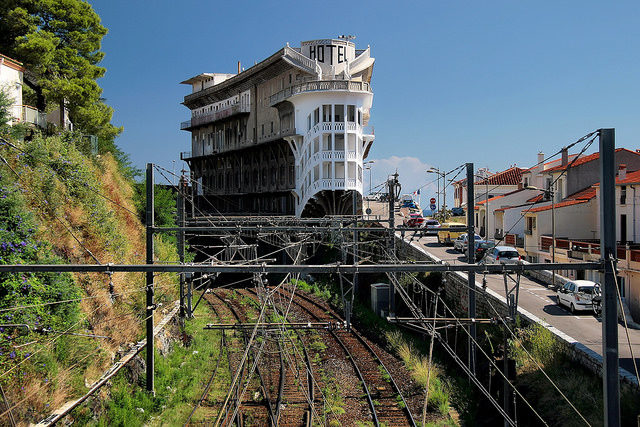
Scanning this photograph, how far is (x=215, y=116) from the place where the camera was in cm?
5144

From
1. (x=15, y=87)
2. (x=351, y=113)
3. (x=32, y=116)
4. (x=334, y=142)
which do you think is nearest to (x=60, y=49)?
(x=32, y=116)

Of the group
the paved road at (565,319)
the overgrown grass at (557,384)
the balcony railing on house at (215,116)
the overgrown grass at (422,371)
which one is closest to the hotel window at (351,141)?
the paved road at (565,319)

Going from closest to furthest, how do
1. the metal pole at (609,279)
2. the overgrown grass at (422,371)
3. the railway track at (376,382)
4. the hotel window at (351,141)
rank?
1. the metal pole at (609,279)
2. the railway track at (376,382)
3. the overgrown grass at (422,371)
4. the hotel window at (351,141)

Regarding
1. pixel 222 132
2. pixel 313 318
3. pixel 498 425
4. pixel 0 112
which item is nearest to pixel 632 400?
pixel 498 425

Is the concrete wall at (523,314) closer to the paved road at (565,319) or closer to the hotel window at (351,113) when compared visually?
the paved road at (565,319)

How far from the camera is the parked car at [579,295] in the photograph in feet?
Result: 59.2

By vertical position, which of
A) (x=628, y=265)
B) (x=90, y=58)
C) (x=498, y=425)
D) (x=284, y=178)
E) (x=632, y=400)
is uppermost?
(x=90, y=58)

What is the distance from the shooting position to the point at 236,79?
1870 inches

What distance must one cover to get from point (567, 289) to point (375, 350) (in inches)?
295

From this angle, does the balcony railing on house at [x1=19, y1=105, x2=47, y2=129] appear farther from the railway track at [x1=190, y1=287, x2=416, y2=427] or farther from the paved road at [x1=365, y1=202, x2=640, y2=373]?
the paved road at [x1=365, y1=202, x2=640, y2=373]

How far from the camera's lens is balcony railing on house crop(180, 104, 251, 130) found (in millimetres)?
46656

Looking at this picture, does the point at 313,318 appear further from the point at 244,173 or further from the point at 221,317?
the point at 244,173

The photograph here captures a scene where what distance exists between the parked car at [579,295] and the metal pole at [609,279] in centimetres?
1215

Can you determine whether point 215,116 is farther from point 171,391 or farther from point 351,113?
point 171,391
